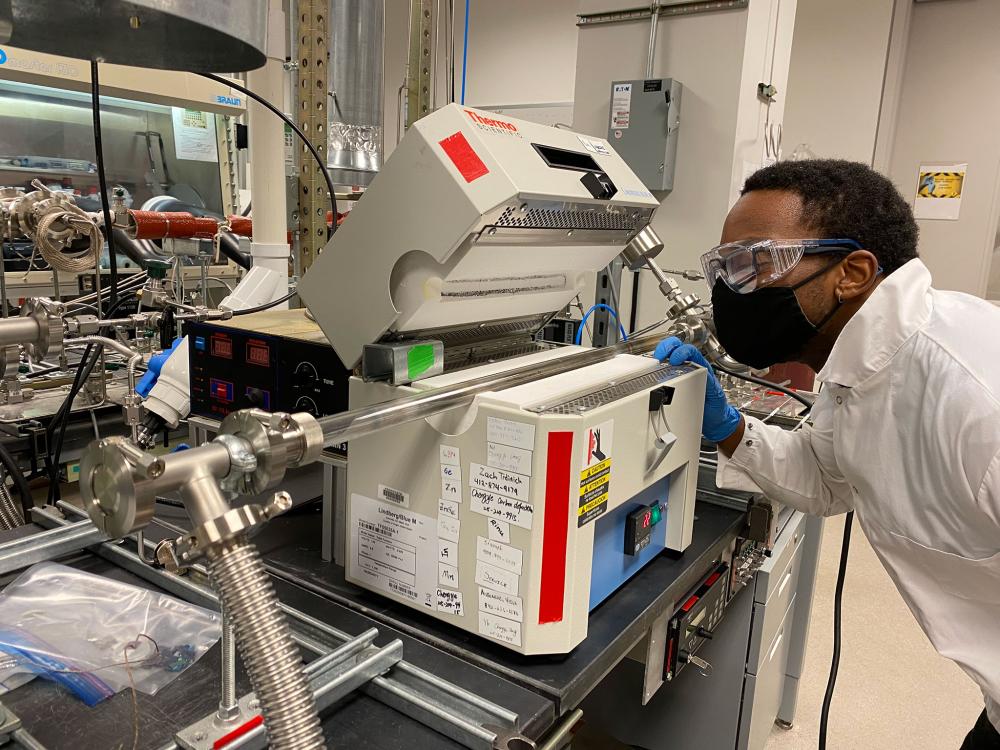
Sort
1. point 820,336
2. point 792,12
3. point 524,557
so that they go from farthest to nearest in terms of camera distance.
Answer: point 792,12 → point 820,336 → point 524,557

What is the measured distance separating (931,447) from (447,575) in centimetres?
69

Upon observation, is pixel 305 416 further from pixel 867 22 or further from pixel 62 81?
pixel 867 22

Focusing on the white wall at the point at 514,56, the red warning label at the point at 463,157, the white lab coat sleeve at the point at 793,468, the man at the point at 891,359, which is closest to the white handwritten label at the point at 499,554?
the red warning label at the point at 463,157

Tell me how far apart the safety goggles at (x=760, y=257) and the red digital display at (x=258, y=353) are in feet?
2.49

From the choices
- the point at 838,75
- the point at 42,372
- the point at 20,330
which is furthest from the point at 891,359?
the point at 838,75

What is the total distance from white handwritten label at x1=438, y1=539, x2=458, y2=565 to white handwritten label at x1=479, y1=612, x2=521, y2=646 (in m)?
0.08

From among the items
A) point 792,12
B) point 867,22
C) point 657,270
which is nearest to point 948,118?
point 867,22

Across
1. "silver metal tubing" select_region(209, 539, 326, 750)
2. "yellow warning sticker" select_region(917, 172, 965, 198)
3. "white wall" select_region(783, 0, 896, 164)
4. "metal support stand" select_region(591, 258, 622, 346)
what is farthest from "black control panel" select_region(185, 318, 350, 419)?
"yellow warning sticker" select_region(917, 172, 965, 198)

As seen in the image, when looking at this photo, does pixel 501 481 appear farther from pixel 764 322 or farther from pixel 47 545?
pixel 47 545

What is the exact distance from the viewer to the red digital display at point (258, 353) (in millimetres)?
1179

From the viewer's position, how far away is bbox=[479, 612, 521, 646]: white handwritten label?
0.92m

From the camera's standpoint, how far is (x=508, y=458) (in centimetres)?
89

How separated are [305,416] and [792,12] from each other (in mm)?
2734

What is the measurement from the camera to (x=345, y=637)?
918mm
